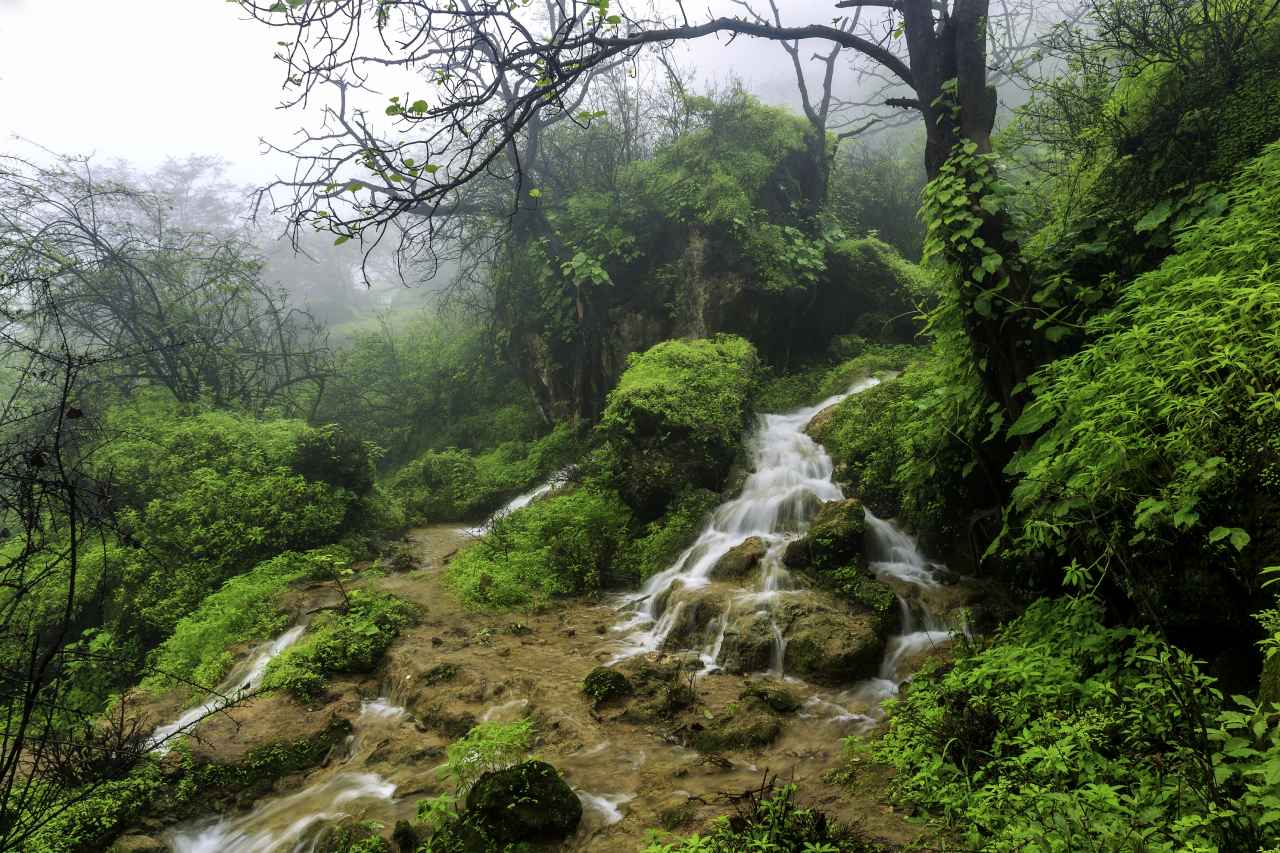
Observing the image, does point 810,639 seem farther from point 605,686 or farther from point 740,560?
point 605,686

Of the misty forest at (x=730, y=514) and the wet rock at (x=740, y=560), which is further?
the wet rock at (x=740, y=560)

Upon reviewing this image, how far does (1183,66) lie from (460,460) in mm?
14232

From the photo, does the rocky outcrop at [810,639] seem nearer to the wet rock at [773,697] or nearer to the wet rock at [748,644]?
the wet rock at [748,644]

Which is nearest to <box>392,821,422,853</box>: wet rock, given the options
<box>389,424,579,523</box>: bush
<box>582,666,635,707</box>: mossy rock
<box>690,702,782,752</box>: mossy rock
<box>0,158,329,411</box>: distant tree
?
<box>582,666,635,707</box>: mossy rock

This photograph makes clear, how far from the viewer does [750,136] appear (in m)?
15.4

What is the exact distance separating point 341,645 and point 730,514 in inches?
218

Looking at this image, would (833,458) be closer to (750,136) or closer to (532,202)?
(750,136)

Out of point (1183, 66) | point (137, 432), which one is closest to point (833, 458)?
point (1183, 66)

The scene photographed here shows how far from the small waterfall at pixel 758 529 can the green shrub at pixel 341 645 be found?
2.94 meters

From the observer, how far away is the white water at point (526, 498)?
12695 millimetres

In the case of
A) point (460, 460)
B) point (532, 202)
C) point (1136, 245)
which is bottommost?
point (460, 460)

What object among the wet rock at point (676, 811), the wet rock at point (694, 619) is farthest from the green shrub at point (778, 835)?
the wet rock at point (694, 619)

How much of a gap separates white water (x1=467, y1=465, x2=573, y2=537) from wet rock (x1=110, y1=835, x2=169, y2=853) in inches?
281

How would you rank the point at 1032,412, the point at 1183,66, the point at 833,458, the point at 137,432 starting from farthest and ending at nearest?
Answer: 1. the point at 137,432
2. the point at 833,458
3. the point at 1183,66
4. the point at 1032,412
